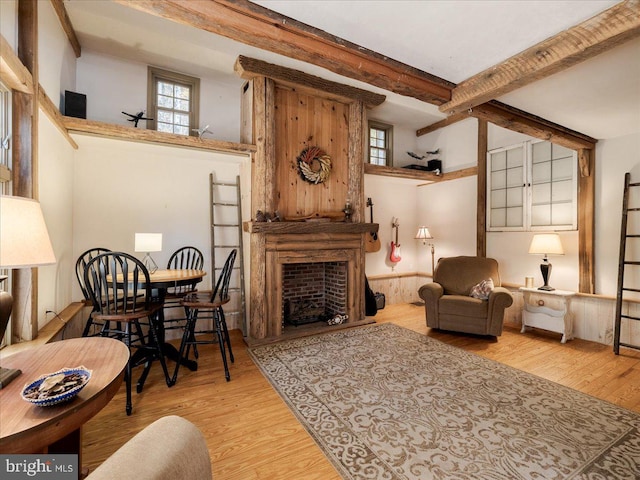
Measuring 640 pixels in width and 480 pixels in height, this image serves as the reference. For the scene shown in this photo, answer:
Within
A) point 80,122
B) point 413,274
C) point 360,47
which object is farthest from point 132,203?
point 413,274

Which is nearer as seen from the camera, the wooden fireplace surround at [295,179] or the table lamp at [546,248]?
the wooden fireplace surround at [295,179]

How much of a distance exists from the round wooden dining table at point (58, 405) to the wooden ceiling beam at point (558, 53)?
254cm

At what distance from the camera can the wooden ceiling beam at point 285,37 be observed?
1388mm

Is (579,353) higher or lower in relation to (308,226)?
lower

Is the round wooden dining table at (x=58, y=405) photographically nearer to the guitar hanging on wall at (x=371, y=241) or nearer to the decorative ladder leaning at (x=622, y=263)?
the guitar hanging on wall at (x=371, y=241)

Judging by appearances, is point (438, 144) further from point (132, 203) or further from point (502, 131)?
point (132, 203)

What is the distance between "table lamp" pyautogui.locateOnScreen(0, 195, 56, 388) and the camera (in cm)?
99

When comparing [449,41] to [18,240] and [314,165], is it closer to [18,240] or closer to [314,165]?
[18,240]

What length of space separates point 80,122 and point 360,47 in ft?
9.07

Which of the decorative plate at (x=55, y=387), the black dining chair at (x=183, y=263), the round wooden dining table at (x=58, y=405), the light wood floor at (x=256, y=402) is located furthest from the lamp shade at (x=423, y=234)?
the decorative plate at (x=55, y=387)

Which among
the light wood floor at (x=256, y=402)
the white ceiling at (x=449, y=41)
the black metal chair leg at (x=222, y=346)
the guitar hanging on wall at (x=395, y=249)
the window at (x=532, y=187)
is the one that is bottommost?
the light wood floor at (x=256, y=402)

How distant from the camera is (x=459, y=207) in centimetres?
517

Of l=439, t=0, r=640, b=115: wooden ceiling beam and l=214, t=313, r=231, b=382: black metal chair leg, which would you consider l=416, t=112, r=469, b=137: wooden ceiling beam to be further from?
l=214, t=313, r=231, b=382: black metal chair leg

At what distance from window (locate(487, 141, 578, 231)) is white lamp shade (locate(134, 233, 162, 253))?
4.63m
